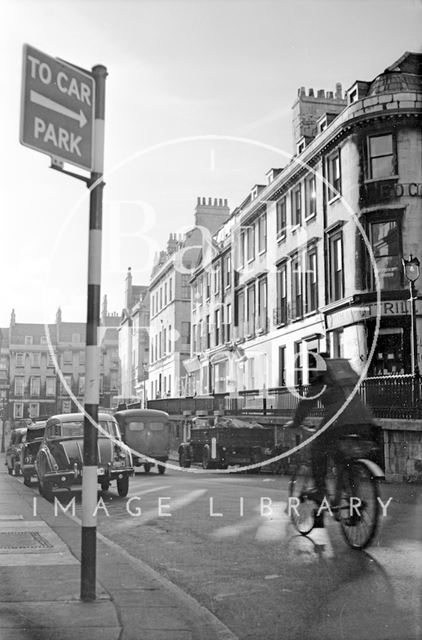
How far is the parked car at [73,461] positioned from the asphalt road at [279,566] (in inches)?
87.3

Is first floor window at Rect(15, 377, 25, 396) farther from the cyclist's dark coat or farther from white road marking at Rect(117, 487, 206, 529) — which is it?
the cyclist's dark coat

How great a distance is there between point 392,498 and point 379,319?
1224cm

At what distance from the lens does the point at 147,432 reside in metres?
29.0

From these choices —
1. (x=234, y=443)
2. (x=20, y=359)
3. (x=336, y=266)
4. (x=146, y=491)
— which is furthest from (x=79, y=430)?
(x=20, y=359)

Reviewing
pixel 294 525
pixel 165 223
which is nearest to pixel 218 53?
pixel 165 223

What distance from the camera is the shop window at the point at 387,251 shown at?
81.7ft

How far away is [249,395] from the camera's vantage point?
3256 centimetres

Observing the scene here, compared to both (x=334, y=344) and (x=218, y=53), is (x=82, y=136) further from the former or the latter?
(x=334, y=344)

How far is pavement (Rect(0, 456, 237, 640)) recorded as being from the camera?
4.59 metres

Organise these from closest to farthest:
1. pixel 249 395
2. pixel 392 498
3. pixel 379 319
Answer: pixel 392 498 < pixel 379 319 < pixel 249 395

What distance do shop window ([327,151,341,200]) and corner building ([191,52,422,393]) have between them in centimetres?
4

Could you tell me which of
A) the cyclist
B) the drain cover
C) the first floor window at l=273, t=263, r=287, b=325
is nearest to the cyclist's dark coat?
the cyclist

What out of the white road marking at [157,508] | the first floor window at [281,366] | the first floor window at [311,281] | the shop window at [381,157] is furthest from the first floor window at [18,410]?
the white road marking at [157,508]

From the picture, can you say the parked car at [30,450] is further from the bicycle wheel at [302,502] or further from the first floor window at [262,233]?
the first floor window at [262,233]
